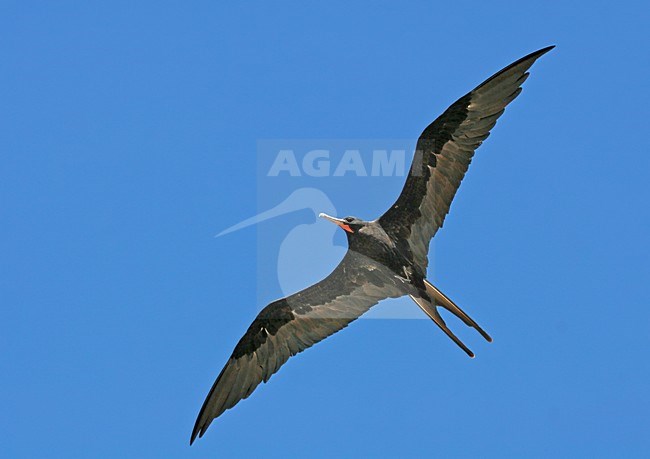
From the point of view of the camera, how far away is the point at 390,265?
13.1 m

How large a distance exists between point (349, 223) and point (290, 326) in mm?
1719

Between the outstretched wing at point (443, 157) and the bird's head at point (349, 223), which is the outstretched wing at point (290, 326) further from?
the outstretched wing at point (443, 157)

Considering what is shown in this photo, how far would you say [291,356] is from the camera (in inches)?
541

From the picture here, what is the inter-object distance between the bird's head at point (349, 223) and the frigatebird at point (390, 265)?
0.04 feet

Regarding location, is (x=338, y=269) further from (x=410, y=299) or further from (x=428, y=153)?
(x=428, y=153)

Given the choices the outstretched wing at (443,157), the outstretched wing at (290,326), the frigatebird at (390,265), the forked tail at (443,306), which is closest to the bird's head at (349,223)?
the frigatebird at (390,265)

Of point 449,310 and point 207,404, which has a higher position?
point 207,404

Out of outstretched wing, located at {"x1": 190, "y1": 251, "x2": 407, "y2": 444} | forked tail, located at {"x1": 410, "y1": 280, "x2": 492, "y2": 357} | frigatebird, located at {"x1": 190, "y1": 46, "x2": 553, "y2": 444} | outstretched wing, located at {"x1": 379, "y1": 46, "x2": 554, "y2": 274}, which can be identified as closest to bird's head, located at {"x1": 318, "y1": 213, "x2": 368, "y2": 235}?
frigatebird, located at {"x1": 190, "y1": 46, "x2": 553, "y2": 444}

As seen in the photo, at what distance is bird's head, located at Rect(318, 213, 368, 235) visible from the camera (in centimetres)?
1309

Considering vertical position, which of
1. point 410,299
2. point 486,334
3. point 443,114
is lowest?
point 486,334

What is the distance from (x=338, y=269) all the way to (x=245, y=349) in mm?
1659

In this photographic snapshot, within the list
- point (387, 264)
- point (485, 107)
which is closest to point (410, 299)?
point (387, 264)

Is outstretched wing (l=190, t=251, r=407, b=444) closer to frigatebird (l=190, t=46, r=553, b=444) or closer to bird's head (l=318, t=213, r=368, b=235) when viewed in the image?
frigatebird (l=190, t=46, r=553, b=444)

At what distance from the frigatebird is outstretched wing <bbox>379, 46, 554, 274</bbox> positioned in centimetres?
1
